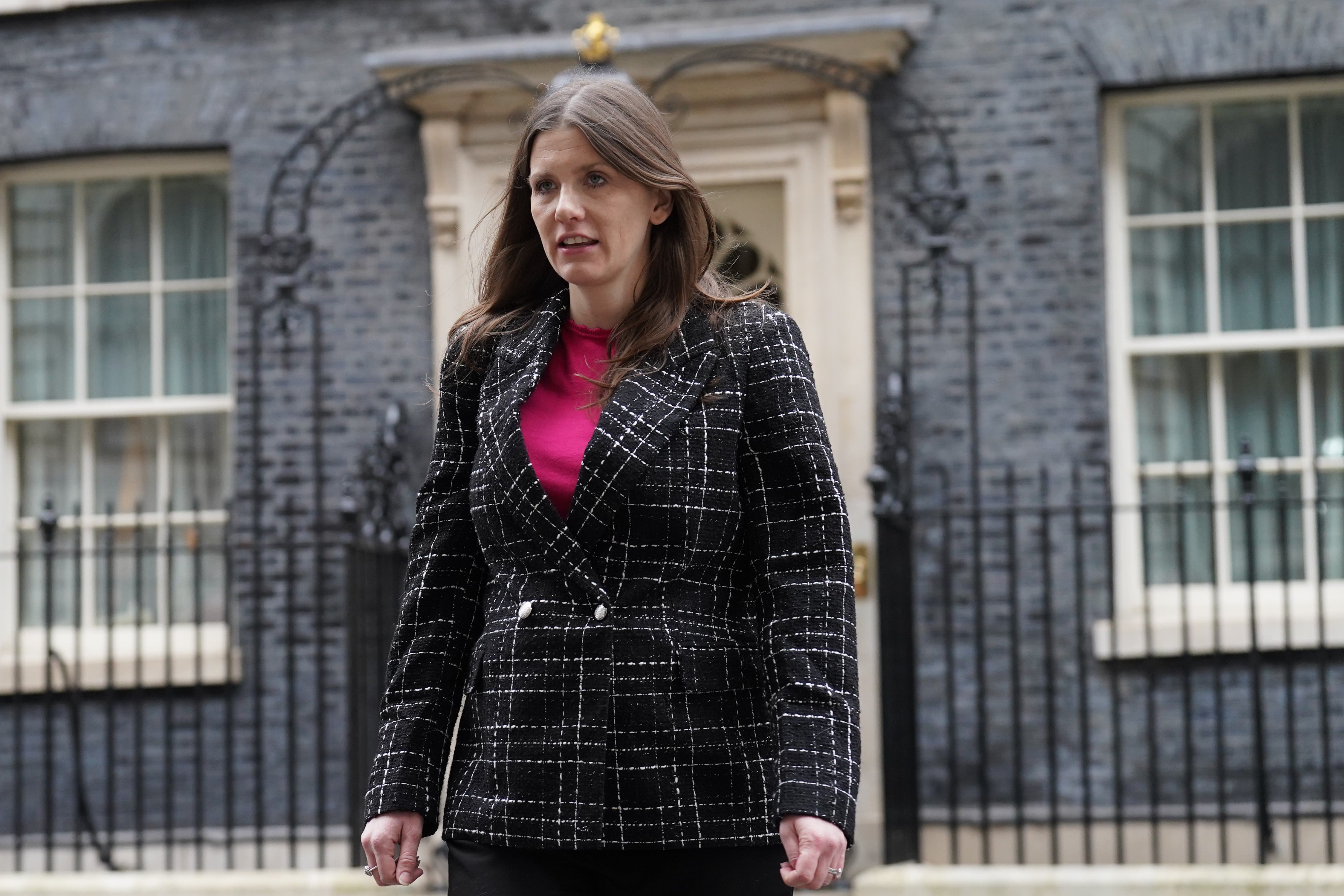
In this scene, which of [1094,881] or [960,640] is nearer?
[1094,881]

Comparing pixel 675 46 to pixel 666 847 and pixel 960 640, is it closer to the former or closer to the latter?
pixel 960 640

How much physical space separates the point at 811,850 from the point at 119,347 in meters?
7.12

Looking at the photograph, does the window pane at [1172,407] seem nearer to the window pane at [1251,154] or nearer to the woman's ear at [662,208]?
the window pane at [1251,154]

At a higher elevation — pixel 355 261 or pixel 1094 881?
pixel 355 261

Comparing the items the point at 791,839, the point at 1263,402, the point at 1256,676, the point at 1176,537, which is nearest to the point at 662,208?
the point at 791,839

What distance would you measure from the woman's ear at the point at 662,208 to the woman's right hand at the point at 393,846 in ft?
2.98

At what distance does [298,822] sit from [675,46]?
3897mm

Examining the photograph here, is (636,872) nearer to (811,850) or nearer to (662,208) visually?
(811,850)

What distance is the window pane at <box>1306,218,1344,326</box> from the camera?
7.68 m

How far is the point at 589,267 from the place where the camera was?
2391mm

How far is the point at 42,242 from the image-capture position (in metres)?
8.68

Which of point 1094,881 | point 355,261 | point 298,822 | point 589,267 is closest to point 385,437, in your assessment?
point 355,261

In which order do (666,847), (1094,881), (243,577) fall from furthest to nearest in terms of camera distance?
(243,577), (1094,881), (666,847)

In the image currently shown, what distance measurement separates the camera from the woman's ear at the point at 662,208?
2.46 metres
